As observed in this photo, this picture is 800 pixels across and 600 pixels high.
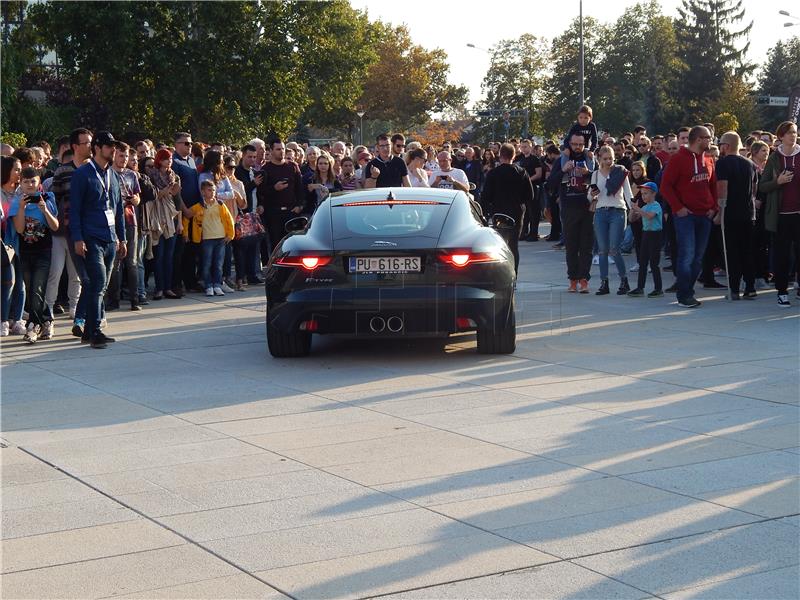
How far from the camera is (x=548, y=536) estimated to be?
553cm

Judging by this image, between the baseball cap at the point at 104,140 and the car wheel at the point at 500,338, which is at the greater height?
the baseball cap at the point at 104,140

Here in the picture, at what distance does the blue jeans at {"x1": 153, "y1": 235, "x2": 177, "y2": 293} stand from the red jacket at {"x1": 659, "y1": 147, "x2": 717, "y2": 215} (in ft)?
20.3

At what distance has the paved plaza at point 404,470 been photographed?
16.6 ft

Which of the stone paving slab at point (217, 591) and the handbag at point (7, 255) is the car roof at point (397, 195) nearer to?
the handbag at point (7, 255)

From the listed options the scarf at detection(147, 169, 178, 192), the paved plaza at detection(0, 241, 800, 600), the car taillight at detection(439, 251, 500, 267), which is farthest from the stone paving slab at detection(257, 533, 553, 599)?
the scarf at detection(147, 169, 178, 192)

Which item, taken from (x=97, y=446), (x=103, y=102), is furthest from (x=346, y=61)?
(x=97, y=446)

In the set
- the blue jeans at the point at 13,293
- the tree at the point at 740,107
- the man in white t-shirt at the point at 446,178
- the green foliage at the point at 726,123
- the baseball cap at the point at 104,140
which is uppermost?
the tree at the point at 740,107

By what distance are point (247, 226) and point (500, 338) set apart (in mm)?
7344

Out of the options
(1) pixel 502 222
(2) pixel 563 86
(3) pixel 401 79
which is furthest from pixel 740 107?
(1) pixel 502 222

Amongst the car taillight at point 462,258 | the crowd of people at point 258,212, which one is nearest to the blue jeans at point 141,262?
the crowd of people at point 258,212

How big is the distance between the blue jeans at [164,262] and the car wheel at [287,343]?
213 inches

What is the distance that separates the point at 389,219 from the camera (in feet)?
35.7

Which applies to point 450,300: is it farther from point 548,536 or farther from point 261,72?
point 261,72

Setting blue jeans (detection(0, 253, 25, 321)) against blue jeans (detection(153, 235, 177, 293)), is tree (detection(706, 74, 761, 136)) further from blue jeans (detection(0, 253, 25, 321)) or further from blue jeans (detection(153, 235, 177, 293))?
blue jeans (detection(0, 253, 25, 321))
